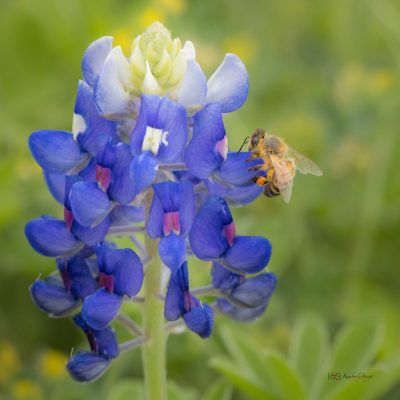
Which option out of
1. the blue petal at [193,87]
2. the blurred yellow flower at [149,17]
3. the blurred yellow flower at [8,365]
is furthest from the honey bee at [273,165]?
the blurred yellow flower at [149,17]

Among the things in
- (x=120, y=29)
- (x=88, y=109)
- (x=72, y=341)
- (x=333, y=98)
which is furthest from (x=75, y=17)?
(x=88, y=109)

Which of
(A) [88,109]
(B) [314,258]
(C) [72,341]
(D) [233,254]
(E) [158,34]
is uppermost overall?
(E) [158,34]

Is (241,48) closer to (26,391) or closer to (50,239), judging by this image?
(26,391)

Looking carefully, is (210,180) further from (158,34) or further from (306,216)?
(306,216)

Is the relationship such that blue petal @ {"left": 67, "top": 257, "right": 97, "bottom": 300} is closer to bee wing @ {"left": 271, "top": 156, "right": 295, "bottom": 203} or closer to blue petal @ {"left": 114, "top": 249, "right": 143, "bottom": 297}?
blue petal @ {"left": 114, "top": 249, "right": 143, "bottom": 297}

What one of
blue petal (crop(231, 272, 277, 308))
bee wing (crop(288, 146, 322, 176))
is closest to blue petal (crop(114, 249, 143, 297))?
blue petal (crop(231, 272, 277, 308))

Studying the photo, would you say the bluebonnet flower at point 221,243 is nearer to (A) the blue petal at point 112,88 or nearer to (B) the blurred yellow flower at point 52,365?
(A) the blue petal at point 112,88
